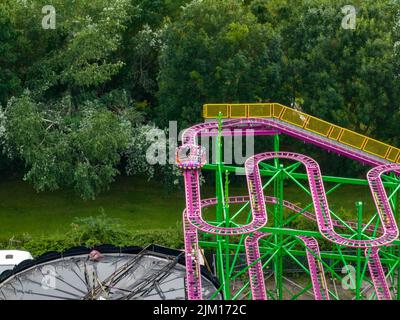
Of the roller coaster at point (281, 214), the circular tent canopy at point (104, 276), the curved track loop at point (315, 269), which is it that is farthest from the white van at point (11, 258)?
the curved track loop at point (315, 269)

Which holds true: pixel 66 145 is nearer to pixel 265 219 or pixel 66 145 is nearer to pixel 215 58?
pixel 215 58

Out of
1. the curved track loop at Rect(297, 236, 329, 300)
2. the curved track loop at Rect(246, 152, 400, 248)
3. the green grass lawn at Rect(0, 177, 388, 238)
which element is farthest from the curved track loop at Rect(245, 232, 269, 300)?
the green grass lawn at Rect(0, 177, 388, 238)

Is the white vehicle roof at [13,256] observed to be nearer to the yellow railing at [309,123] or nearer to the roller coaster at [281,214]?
the roller coaster at [281,214]

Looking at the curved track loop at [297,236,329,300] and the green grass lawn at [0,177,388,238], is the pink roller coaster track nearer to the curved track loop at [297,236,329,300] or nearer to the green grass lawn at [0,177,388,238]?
the curved track loop at [297,236,329,300]

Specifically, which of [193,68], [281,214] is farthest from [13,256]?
[193,68]
